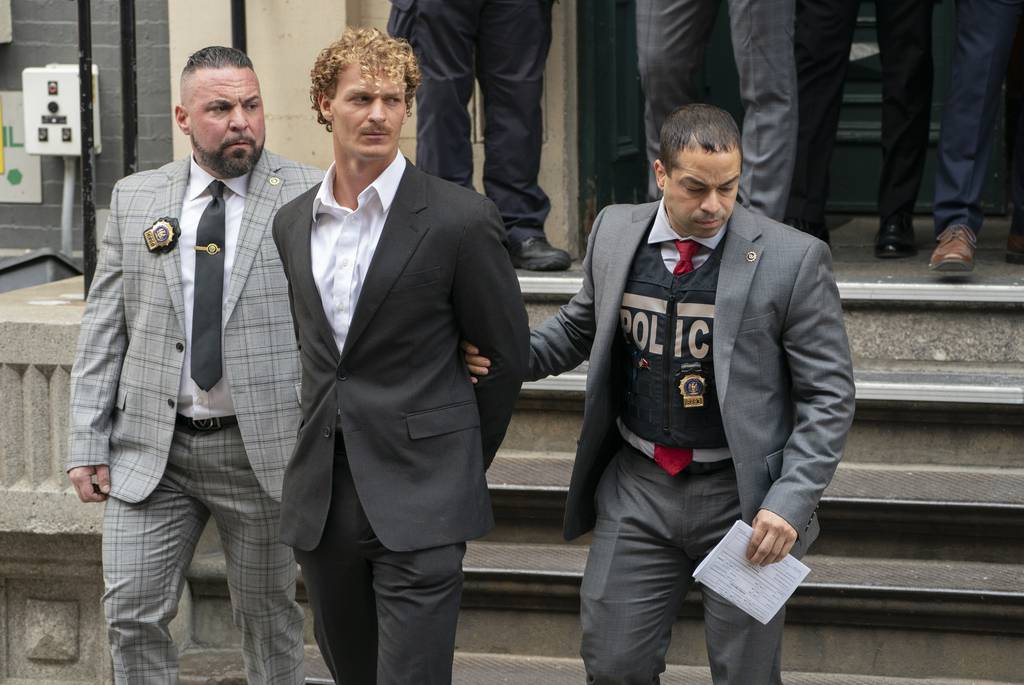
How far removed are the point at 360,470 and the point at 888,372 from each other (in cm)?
230

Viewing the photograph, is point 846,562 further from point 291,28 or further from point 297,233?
point 291,28

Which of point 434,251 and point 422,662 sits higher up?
point 434,251

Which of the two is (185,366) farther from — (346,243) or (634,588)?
(634,588)

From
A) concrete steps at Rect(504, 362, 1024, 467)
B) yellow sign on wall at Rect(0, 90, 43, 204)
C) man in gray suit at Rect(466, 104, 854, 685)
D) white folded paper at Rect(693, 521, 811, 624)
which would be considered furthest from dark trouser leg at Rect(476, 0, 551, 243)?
white folded paper at Rect(693, 521, 811, 624)

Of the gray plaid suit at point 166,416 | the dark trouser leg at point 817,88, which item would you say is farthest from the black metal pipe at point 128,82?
the dark trouser leg at point 817,88

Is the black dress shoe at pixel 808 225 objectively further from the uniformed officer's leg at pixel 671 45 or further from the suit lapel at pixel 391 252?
the suit lapel at pixel 391 252

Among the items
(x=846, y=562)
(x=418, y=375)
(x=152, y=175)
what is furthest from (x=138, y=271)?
(x=846, y=562)

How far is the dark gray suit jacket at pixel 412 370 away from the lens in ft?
11.8

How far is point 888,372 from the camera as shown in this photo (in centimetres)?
528

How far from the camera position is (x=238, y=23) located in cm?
618

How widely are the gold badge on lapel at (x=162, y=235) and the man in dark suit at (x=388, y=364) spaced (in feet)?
1.83

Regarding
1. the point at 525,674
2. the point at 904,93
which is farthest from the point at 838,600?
the point at 904,93

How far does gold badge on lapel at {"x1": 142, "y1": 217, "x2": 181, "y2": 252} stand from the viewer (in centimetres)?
416

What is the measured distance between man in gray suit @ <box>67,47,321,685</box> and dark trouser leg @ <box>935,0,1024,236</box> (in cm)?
256
